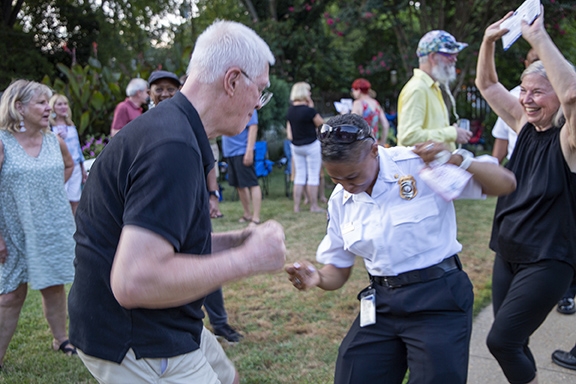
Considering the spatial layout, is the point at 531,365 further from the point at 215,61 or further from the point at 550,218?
the point at 215,61

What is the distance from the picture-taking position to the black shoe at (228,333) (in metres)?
4.47

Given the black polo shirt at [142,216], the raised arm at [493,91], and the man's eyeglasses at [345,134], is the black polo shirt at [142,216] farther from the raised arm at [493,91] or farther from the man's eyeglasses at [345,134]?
the raised arm at [493,91]

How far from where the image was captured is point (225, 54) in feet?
6.14

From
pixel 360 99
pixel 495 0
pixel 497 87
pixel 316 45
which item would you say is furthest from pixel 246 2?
pixel 497 87

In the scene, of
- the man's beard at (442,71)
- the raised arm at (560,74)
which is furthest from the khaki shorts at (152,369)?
the man's beard at (442,71)

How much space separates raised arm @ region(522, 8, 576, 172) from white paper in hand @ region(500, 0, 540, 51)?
4 centimetres

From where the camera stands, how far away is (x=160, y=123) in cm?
173

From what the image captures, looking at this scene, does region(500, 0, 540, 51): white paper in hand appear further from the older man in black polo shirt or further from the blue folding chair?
the blue folding chair

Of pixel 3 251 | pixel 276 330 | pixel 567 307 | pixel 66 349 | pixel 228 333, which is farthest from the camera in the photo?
pixel 567 307

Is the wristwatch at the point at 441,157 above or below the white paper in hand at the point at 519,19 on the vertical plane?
below

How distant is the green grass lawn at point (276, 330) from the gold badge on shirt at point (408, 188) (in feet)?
6.00

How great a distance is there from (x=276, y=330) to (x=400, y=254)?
2.43 metres

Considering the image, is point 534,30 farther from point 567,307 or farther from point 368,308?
point 567,307

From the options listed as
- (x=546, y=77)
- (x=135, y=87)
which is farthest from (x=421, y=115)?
A: (x=135, y=87)
